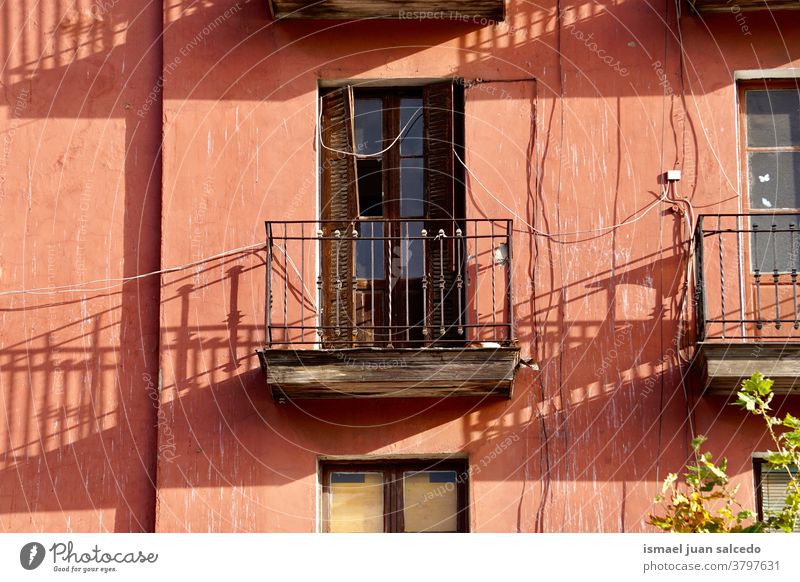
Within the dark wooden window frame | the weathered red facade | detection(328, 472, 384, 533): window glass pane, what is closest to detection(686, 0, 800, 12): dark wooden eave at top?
the weathered red facade

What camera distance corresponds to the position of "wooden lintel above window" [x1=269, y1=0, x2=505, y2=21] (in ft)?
42.2

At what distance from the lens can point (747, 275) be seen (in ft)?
41.4

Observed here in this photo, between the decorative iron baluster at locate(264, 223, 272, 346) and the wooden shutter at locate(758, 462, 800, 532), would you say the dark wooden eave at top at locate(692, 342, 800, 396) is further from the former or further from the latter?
the decorative iron baluster at locate(264, 223, 272, 346)

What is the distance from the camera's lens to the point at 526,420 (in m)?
12.3

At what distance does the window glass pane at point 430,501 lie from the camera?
12.2 meters

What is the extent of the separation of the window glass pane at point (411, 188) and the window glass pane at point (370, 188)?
Result: 175mm

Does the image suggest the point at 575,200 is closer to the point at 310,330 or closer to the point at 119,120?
the point at 310,330

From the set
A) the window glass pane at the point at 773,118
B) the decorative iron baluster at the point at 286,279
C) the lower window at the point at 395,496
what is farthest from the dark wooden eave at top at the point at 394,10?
the lower window at the point at 395,496

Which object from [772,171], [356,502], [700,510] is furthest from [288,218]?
[700,510]

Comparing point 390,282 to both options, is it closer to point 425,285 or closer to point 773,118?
point 425,285

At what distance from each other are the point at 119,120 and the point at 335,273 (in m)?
2.09

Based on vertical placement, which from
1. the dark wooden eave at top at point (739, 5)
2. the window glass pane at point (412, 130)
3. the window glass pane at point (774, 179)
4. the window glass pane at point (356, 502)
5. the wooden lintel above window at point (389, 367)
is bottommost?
the window glass pane at point (356, 502)

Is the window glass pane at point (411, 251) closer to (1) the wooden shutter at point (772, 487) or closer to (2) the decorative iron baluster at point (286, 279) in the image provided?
(2) the decorative iron baluster at point (286, 279)

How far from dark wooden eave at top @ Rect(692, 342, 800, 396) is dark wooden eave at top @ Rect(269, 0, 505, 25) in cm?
316
